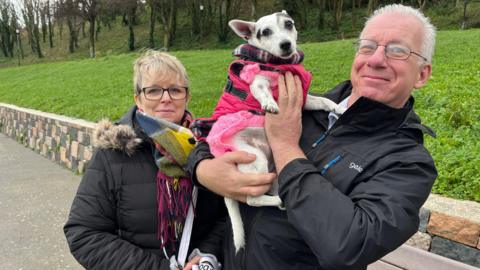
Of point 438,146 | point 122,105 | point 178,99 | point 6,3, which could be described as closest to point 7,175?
point 122,105

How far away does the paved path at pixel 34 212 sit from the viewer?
4164 mm

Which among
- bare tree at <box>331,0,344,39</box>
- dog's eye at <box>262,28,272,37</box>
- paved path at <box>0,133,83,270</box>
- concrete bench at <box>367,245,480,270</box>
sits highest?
bare tree at <box>331,0,344,39</box>

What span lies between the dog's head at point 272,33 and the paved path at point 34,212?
9.58 ft

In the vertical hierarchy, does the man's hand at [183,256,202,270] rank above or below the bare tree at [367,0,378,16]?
below

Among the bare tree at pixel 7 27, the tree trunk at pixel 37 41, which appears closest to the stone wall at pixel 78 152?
the tree trunk at pixel 37 41

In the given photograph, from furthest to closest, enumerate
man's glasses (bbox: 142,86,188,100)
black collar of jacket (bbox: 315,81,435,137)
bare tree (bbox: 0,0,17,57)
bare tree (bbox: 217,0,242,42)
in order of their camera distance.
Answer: bare tree (bbox: 0,0,17,57) → bare tree (bbox: 217,0,242,42) → man's glasses (bbox: 142,86,188,100) → black collar of jacket (bbox: 315,81,435,137)

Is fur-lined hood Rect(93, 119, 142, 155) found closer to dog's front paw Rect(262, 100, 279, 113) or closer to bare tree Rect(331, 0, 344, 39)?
dog's front paw Rect(262, 100, 279, 113)

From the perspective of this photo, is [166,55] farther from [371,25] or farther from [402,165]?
[402,165]

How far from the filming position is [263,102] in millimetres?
2070

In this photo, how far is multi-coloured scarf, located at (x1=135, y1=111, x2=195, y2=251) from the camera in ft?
6.97

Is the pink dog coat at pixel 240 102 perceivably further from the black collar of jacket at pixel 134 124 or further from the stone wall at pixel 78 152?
the stone wall at pixel 78 152

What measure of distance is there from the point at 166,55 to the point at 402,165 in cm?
145

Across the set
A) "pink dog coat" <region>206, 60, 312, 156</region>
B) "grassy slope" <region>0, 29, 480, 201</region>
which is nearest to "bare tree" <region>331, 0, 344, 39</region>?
"grassy slope" <region>0, 29, 480, 201</region>

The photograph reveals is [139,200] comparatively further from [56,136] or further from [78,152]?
[56,136]
